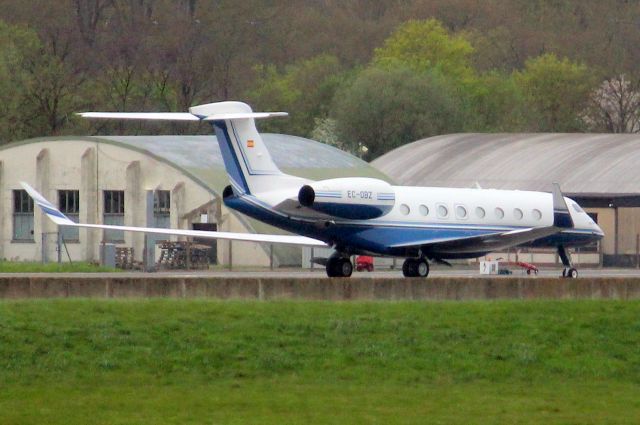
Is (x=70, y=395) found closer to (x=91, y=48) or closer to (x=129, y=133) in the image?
(x=129, y=133)

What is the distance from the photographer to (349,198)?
39.2 metres

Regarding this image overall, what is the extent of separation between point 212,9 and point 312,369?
10385 cm

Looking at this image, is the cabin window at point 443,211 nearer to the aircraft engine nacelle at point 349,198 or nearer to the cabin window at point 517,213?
the aircraft engine nacelle at point 349,198

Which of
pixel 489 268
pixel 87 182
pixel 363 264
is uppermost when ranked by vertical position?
pixel 87 182

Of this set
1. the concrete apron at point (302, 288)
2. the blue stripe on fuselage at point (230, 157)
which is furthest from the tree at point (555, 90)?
the concrete apron at point (302, 288)

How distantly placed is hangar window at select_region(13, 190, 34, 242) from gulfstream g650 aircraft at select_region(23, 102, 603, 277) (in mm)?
21225

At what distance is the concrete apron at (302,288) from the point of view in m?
30.8

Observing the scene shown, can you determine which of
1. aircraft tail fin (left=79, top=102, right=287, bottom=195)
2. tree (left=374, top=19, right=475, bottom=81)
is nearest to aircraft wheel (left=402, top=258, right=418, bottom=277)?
aircraft tail fin (left=79, top=102, right=287, bottom=195)

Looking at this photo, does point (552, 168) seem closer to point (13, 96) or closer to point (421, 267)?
point (421, 267)

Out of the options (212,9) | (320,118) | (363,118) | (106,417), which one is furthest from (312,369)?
(212,9)

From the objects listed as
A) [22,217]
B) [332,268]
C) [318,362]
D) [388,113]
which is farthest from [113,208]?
[318,362]

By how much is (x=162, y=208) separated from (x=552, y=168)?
1754 cm

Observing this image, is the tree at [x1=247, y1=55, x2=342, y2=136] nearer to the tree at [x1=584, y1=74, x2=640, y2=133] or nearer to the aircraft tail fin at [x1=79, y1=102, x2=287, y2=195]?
the tree at [x1=584, y1=74, x2=640, y2=133]

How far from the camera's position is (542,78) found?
112688 millimetres
